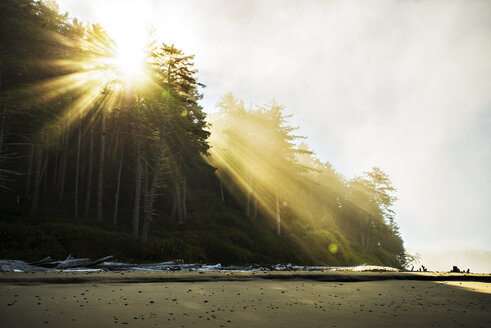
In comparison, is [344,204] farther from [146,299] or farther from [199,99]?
[146,299]

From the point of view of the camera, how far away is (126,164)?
30953 millimetres

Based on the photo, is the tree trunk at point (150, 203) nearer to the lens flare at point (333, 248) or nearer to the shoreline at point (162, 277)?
the shoreline at point (162, 277)

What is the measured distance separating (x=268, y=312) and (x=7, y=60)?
2275 cm

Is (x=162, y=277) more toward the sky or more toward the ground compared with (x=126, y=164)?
more toward the ground

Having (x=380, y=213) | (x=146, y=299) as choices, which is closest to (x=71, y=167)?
(x=146, y=299)

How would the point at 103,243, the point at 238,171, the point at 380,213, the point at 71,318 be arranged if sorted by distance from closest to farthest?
the point at 71,318 → the point at 103,243 → the point at 238,171 → the point at 380,213

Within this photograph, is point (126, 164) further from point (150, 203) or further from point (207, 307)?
point (207, 307)

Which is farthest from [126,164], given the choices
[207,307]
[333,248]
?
[207,307]

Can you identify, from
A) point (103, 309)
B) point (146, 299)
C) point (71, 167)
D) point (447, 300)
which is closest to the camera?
point (103, 309)

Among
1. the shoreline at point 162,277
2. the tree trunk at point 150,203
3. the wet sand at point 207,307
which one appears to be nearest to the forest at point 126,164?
the tree trunk at point 150,203

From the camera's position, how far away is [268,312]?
12.6 ft

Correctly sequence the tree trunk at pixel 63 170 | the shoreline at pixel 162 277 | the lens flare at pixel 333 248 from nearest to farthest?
the shoreline at pixel 162 277
the tree trunk at pixel 63 170
the lens flare at pixel 333 248

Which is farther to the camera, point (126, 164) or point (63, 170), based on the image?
point (126, 164)

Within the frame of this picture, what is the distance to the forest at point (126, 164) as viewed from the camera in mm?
18391
